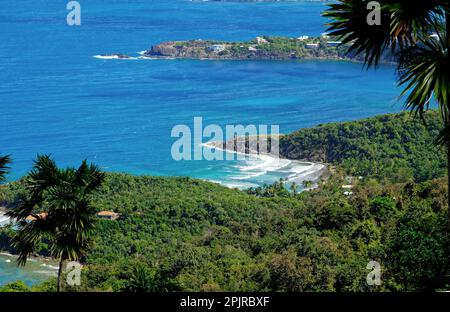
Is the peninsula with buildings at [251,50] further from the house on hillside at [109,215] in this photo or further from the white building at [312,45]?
the house on hillside at [109,215]

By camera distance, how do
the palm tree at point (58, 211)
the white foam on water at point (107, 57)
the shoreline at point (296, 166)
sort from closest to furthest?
the palm tree at point (58, 211) → the shoreline at point (296, 166) → the white foam on water at point (107, 57)

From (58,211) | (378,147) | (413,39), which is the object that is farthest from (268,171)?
(413,39)

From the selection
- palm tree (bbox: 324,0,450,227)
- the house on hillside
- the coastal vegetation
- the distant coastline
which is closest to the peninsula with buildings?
the distant coastline

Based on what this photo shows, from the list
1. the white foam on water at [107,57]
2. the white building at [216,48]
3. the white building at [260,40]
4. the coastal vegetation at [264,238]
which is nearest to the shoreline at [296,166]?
the coastal vegetation at [264,238]

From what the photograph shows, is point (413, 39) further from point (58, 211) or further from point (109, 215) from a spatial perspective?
point (109, 215)
